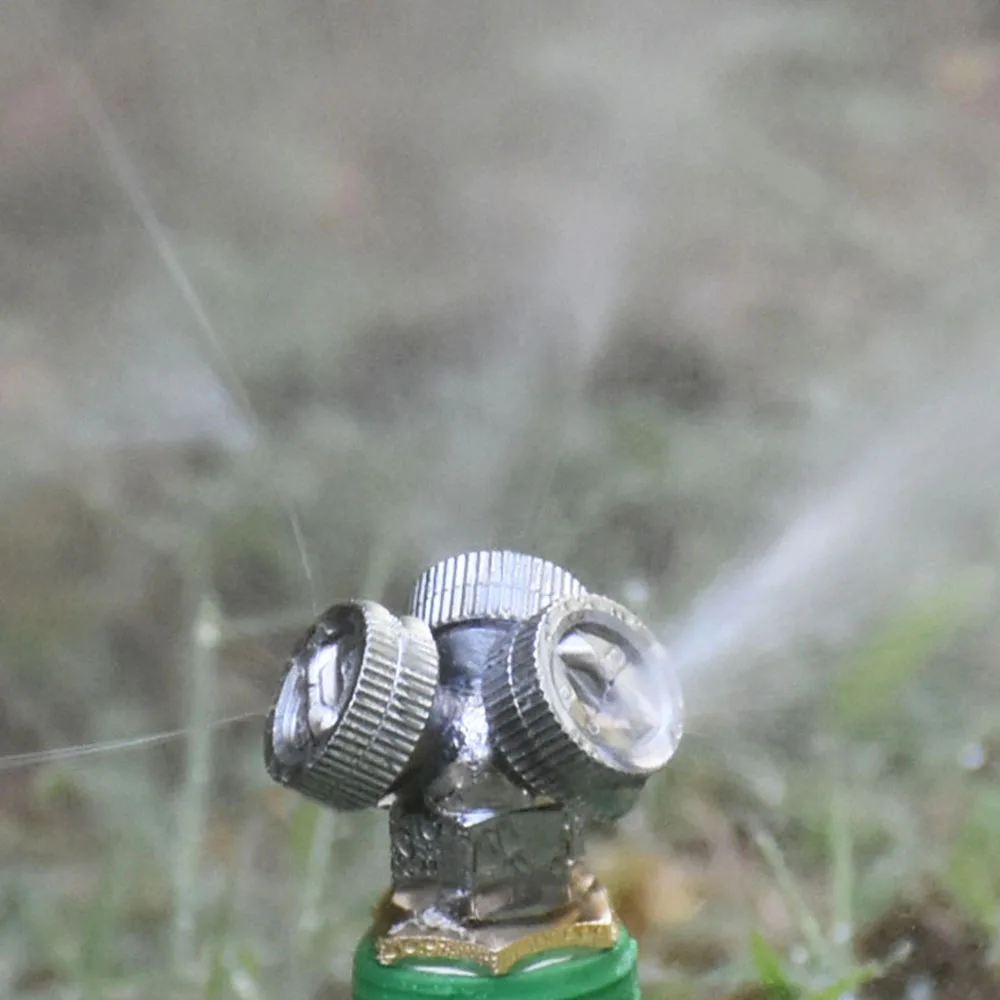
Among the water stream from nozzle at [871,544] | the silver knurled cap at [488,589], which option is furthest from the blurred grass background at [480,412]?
the silver knurled cap at [488,589]

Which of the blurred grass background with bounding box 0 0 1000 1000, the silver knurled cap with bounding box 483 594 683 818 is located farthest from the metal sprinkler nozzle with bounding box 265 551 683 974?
the blurred grass background with bounding box 0 0 1000 1000

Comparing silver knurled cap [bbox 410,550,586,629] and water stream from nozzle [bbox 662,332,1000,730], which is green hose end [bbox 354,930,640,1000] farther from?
water stream from nozzle [bbox 662,332,1000,730]

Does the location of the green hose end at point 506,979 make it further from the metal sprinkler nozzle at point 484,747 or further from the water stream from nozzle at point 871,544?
the water stream from nozzle at point 871,544

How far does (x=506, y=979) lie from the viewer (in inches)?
14.5

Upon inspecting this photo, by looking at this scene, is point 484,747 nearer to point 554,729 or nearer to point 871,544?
point 554,729

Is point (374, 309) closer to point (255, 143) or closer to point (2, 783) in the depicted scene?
point (255, 143)

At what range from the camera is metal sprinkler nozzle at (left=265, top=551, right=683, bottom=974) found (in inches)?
14.2

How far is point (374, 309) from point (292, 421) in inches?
2.8

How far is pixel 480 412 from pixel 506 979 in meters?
0.37

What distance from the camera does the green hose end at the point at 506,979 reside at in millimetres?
369

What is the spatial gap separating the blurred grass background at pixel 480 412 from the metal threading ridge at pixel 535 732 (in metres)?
0.25

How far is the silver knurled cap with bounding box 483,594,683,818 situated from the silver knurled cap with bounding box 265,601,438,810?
2 cm

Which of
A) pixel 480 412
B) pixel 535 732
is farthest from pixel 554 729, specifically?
pixel 480 412

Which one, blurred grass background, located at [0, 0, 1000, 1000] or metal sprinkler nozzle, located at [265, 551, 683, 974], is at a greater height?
blurred grass background, located at [0, 0, 1000, 1000]
